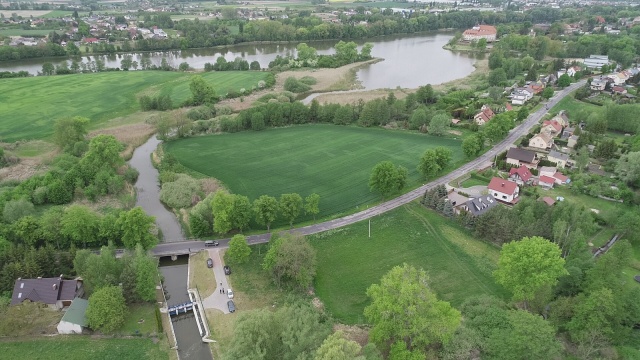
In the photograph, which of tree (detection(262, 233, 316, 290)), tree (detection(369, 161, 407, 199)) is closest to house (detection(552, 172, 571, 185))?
tree (detection(369, 161, 407, 199))

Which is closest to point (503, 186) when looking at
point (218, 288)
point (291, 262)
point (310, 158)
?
point (310, 158)

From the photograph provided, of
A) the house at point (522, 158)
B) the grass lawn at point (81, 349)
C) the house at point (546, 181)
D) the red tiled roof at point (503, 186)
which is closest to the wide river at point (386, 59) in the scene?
the house at point (522, 158)

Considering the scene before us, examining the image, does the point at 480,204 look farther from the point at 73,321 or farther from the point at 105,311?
the point at 73,321

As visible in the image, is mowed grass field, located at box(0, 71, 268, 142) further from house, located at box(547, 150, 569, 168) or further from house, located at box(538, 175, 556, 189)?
house, located at box(538, 175, 556, 189)

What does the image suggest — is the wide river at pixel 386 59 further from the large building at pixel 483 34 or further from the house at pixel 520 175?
the house at pixel 520 175

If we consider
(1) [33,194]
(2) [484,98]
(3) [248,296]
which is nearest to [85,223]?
(1) [33,194]

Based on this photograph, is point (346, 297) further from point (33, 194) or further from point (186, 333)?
point (33, 194)
